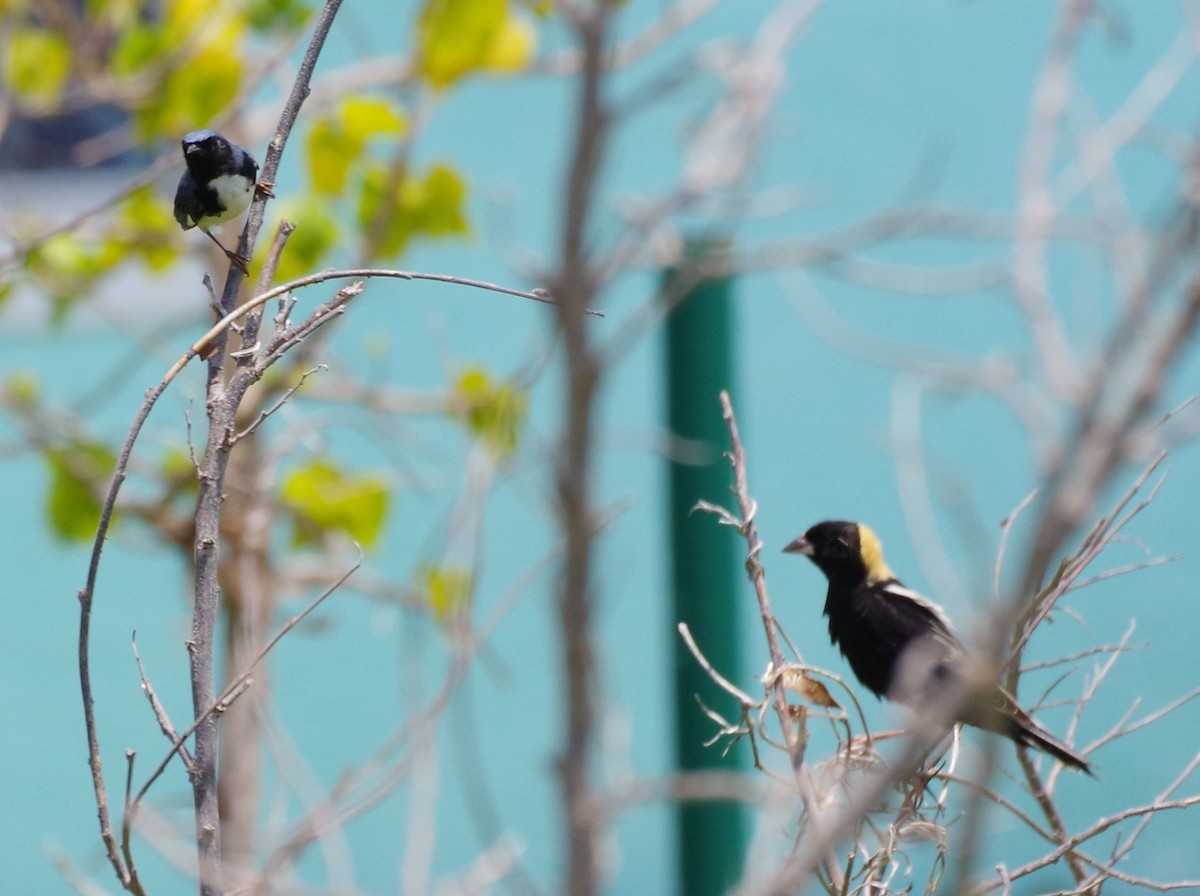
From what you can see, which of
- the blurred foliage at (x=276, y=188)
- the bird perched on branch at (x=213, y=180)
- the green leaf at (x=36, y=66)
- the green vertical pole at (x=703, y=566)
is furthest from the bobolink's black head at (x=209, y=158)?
the green vertical pole at (x=703, y=566)

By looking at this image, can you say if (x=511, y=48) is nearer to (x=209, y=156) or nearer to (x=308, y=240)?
(x=308, y=240)

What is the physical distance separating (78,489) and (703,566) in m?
1.14

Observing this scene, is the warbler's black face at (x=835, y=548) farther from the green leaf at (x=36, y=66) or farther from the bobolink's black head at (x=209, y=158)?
the green leaf at (x=36, y=66)

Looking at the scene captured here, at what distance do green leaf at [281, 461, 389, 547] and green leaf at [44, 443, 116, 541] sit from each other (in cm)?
27

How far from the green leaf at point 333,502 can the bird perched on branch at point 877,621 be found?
2.25 feet

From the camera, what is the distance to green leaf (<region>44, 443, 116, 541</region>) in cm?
202

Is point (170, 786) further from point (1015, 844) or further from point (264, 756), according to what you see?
point (1015, 844)

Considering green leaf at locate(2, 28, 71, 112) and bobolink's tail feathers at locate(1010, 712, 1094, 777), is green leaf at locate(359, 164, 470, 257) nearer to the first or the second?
green leaf at locate(2, 28, 71, 112)

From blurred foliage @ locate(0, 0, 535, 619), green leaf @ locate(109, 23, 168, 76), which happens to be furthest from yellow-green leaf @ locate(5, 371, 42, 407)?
green leaf @ locate(109, 23, 168, 76)

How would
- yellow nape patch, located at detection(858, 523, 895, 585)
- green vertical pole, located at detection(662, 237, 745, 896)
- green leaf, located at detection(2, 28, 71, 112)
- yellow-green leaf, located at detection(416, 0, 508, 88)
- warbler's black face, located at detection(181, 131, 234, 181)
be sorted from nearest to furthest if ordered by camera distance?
warbler's black face, located at detection(181, 131, 234, 181) → yellow nape patch, located at detection(858, 523, 895, 585) → yellow-green leaf, located at detection(416, 0, 508, 88) → green leaf, located at detection(2, 28, 71, 112) → green vertical pole, located at detection(662, 237, 745, 896)

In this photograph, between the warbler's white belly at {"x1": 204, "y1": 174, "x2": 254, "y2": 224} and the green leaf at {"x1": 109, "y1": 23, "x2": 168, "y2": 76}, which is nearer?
the warbler's white belly at {"x1": 204, "y1": 174, "x2": 254, "y2": 224}

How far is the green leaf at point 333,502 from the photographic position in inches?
81.6

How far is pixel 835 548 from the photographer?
70.8 inches

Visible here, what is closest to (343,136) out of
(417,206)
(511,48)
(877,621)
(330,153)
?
(330,153)
